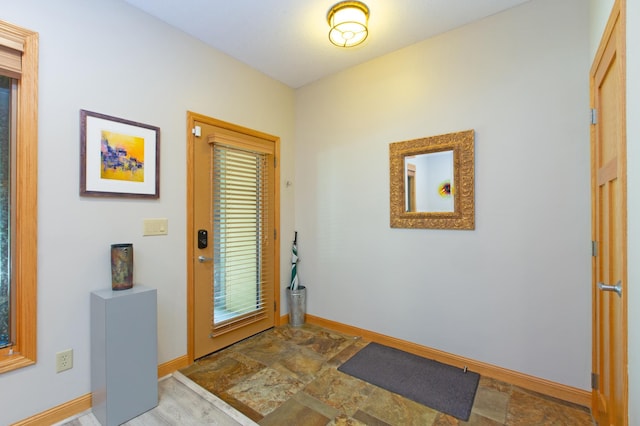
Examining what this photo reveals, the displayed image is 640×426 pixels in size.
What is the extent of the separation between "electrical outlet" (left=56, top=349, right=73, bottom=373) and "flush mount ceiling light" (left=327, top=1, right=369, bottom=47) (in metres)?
2.90

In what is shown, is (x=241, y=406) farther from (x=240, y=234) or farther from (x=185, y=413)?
(x=240, y=234)

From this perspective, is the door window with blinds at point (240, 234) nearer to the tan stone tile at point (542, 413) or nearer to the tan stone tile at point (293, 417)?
the tan stone tile at point (293, 417)

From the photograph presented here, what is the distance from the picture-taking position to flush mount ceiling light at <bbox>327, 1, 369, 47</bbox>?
81.8 inches

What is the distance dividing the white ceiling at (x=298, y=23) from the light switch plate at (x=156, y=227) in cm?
162

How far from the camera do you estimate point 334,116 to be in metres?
3.18

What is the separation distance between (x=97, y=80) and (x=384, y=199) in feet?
8.02

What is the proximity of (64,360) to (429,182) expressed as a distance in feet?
9.64

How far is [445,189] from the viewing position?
2453mm

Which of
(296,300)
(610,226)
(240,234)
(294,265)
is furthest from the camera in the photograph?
(294,265)

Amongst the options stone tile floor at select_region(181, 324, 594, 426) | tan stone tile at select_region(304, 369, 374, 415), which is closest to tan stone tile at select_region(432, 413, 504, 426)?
stone tile floor at select_region(181, 324, 594, 426)

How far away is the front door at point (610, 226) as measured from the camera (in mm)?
1156

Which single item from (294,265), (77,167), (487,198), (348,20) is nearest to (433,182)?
(487,198)

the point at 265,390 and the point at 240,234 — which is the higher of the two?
the point at 240,234

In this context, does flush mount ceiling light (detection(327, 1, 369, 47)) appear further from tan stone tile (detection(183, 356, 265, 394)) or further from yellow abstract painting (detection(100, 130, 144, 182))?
tan stone tile (detection(183, 356, 265, 394))
